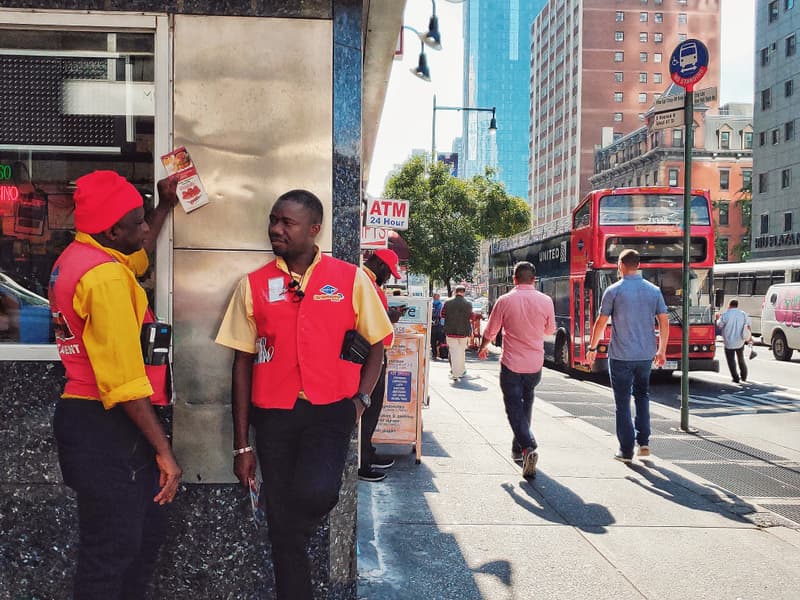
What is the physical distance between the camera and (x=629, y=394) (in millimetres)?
7141

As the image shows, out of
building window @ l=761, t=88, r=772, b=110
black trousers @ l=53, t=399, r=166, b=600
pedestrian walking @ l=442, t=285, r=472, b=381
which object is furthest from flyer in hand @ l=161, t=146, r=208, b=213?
building window @ l=761, t=88, r=772, b=110

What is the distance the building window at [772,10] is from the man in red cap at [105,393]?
59545 millimetres

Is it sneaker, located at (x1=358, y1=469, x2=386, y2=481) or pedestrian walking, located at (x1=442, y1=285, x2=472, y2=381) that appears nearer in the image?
sneaker, located at (x1=358, y1=469, x2=386, y2=481)

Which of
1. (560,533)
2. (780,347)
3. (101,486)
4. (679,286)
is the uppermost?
(679,286)

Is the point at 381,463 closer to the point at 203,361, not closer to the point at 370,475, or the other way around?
the point at 370,475

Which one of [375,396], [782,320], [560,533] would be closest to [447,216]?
[782,320]

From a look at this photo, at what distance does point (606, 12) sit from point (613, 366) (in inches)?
4169

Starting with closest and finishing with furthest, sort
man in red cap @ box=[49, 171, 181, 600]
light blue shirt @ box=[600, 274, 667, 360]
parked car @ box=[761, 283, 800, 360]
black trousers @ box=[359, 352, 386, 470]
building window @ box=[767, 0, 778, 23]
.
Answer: man in red cap @ box=[49, 171, 181, 600] < black trousers @ box=[359, 352, 386, 470] < light blue shirt @ box=[600, 274, 667, 360] < parked car @ box=[761, 283, 800, 360] < building window @ box=[767, 0, 778, 23]

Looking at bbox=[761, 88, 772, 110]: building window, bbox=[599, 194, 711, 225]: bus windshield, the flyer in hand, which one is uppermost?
bbox=[761, 88, 772, 110]: building window

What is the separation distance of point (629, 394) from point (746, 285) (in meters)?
25.4

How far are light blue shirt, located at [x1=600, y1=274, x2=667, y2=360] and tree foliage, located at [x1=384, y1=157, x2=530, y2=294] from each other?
97.5 ft

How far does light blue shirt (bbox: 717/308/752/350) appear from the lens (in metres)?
15.2

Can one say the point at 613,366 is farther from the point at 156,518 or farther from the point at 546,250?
the point at 546,250

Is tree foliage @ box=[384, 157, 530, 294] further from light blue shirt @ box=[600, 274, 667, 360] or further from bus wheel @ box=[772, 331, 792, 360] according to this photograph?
light blue shirt @ box=[600, 274, 667, 360]
